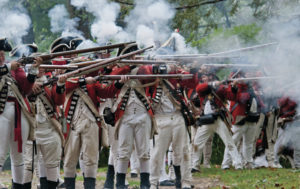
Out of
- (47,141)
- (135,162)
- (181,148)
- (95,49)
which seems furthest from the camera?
(135,162)

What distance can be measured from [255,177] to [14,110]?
5322 millimetres

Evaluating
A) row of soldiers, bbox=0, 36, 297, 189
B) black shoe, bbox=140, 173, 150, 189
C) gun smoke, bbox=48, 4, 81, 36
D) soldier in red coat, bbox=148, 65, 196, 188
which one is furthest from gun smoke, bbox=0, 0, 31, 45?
black shoe, bbox=140, 173, 150, 189

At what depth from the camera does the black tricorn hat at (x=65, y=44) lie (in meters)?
8.41

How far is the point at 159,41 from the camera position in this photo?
9.86 m

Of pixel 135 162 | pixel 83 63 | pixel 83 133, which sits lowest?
pixel 135 162

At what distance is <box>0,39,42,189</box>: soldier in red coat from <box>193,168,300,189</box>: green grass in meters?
3.66

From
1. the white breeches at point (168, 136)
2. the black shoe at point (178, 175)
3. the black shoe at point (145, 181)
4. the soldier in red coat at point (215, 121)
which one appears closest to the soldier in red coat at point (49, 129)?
the black shoe at point (145, 181)

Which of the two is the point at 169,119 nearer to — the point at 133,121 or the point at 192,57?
the point at 133,121

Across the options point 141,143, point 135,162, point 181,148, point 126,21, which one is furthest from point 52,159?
point 135,162

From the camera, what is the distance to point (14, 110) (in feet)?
23.2

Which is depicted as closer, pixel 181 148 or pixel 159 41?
pixel 181 148

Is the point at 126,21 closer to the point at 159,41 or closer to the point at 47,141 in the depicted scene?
the point at 159,41

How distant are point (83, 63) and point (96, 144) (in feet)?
3.90

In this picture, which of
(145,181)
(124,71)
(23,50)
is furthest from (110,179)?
(23,50)
